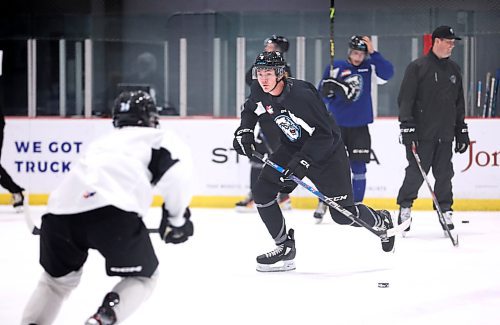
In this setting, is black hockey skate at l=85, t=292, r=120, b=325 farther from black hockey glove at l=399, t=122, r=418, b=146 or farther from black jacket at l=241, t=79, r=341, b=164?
black hockey glove at l=399, t=122, r=418, b=146

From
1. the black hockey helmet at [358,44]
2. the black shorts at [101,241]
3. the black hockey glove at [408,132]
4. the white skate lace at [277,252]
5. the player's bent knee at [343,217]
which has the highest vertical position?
the black hockey helmet at [358,44]

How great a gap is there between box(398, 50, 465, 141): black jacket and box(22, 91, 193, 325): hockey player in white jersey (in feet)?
11.5

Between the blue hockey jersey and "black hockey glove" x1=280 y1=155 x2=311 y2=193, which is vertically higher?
the blue hockey jersey

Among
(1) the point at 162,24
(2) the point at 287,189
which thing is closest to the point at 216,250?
(2) the point at 287,189

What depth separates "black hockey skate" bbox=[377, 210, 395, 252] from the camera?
523cm

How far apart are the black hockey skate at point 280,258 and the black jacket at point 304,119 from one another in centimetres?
49

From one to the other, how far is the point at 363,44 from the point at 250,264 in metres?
2.22

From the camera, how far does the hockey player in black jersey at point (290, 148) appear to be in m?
4.74

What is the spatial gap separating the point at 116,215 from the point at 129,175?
0.40ft

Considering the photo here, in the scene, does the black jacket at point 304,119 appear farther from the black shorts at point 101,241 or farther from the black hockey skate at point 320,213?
the black hockey skate at point 320,213

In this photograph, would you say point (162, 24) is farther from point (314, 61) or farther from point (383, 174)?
point (383, 174)

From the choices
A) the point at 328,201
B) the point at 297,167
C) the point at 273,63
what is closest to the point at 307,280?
the point at 328,201

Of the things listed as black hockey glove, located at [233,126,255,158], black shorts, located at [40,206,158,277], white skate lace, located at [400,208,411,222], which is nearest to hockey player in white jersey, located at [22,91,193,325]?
black shorts, located at [40,206,158,277]

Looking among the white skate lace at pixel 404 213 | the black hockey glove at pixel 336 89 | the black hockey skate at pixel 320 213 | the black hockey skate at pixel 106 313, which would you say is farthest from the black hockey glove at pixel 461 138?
the black hockey skate at pixel 106 313
